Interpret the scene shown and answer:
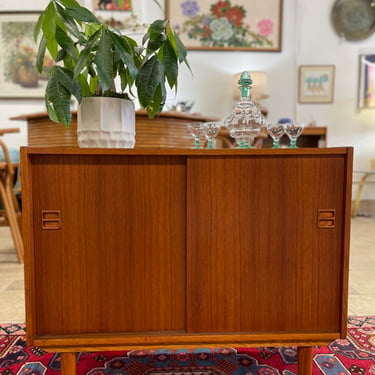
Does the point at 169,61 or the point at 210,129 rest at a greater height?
the point at 169,61

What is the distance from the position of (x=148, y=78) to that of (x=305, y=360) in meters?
0.89

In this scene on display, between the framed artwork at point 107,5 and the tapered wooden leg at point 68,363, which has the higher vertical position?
the framed artwork at point 107,5

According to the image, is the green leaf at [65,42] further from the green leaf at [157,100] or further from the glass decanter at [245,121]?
the glass decanter at [245,121]

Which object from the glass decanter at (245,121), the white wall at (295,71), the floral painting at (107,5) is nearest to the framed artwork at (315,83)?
the white wall at (295,71)

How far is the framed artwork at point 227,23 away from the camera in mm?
3953

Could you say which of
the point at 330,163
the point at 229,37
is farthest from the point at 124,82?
the point at 229,37

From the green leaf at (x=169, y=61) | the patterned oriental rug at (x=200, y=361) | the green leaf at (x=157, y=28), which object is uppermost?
the green leaf at (x=157, y=28)

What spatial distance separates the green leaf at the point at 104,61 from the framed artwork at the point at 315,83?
377 centimetres

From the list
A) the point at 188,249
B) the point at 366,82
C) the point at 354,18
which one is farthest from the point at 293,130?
the point at 354,18

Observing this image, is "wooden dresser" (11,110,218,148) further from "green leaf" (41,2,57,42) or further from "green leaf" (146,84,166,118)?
"green leaf" (41,2,57,42)

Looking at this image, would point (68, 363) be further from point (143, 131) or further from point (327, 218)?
point (143, 131)

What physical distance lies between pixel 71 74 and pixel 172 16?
3627mm

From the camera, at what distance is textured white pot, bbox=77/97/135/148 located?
2.92 ft

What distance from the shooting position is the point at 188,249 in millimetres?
838
